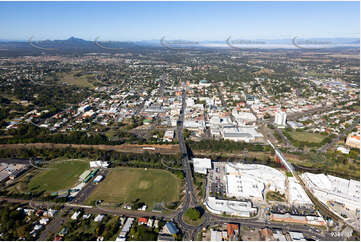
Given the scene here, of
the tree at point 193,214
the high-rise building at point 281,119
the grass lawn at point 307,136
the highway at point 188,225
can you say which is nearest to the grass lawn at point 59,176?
the highway at point 188,225

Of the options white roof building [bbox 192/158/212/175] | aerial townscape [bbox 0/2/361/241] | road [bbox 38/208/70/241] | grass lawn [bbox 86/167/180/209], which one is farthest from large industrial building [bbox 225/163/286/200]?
road [bbox 38/208/70/241]

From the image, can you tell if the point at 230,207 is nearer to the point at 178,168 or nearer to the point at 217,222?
the point at 217,222

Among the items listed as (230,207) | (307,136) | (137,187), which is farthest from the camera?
(307,136)

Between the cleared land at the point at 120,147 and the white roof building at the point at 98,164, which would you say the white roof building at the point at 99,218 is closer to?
the white roof building at the point at 98,164

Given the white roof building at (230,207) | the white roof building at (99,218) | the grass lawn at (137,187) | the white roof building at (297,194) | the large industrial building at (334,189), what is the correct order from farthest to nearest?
the grass lawn at (137,187), the white roof building at (297,194), the large industrial building at (334,189), the white roof building at (230,207), the white roof building at (99,218)

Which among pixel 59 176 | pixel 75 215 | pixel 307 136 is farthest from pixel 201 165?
pixel 307 136

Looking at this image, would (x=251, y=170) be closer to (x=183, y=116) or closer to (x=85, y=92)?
(x=183, y=116)

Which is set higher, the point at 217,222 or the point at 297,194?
the point at 297,194

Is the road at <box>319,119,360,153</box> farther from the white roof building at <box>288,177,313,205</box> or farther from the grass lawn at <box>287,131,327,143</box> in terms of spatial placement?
the white roof building at <box>288,177,313,205</box>
